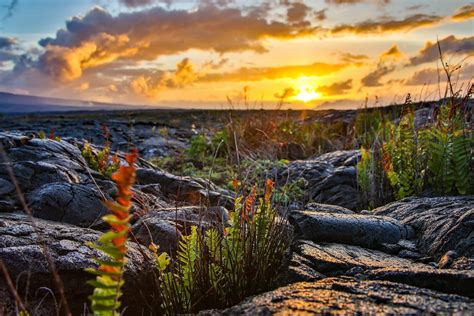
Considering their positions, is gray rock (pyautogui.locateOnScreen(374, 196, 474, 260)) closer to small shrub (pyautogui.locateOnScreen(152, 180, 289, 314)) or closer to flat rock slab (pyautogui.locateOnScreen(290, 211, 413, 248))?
flat rock slab (pyautogui.locateOnScreen(290, 211, 413, 248))

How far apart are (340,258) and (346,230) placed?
564 mm

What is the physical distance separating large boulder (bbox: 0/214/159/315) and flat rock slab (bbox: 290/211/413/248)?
116 centimetres

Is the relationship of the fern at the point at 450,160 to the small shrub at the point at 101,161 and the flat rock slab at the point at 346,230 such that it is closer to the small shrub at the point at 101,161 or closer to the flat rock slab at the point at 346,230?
the flat rock slab at the point at 346,230

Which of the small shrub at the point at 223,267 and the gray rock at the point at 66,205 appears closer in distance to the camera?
the small shrub at the point at 223,267

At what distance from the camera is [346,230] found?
3.76 meters

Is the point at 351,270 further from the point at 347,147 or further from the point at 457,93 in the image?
the point at 347,147

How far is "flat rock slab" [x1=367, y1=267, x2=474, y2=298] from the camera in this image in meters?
2.38

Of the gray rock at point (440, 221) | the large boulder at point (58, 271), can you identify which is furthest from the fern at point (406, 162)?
the large boulder at point (58, 271)

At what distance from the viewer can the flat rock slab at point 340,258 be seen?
3.03 meters

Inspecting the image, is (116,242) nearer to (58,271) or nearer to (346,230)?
(58,271)

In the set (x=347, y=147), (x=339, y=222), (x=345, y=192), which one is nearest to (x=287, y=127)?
(x=347, y=147)

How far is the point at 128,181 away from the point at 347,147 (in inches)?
404

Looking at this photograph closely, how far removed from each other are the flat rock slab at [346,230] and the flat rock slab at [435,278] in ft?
3.23

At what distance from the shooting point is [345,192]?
6891 mm
